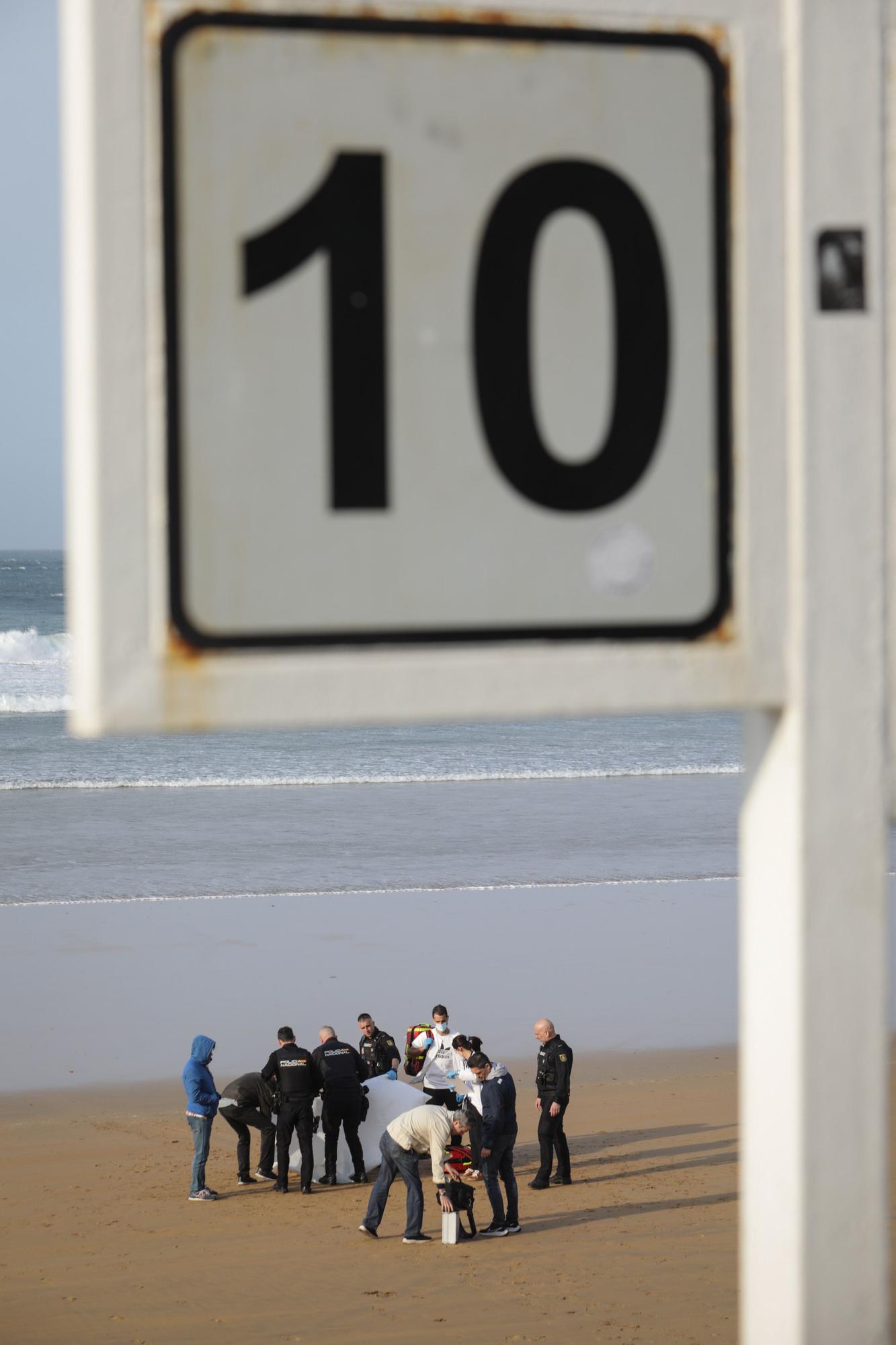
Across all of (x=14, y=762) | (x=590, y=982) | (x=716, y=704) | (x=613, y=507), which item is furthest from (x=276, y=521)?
(x=14, y=762)

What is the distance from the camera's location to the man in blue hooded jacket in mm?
13945

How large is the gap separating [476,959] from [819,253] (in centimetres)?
2049

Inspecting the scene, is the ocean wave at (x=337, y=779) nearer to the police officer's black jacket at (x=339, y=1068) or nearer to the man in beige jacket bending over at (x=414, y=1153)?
the police officer's black jacket at (x=339, y=1068)

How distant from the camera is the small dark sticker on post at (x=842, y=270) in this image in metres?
1.85

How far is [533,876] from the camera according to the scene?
28.3 metres

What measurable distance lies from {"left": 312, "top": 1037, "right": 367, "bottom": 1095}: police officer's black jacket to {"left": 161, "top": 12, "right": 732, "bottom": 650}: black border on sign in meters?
12.7

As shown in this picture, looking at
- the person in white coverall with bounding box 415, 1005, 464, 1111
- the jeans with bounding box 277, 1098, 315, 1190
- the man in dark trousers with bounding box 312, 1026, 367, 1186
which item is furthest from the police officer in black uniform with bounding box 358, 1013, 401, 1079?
the jeans with bounding box 277, 1098, 315, 1190

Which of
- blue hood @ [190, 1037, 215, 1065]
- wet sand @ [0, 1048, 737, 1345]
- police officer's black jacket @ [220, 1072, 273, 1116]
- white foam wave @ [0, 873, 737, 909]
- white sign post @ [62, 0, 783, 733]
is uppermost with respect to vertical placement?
white sign post @ [62, 0, 783, 733]

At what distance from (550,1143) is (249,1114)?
2761 mm

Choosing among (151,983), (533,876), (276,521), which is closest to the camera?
(276,521)

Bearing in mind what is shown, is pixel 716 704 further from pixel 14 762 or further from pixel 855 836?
pixel 14 762

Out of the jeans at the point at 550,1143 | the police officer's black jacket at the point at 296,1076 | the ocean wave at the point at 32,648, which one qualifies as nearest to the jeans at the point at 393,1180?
the police officer's black jacket at the point at 296,1076

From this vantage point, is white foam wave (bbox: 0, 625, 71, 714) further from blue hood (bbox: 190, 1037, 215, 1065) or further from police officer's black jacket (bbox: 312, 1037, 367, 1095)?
police officer's black jacket (bbox: 312, 1037, 367, 1095)

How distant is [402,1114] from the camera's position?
13617 millimetres
